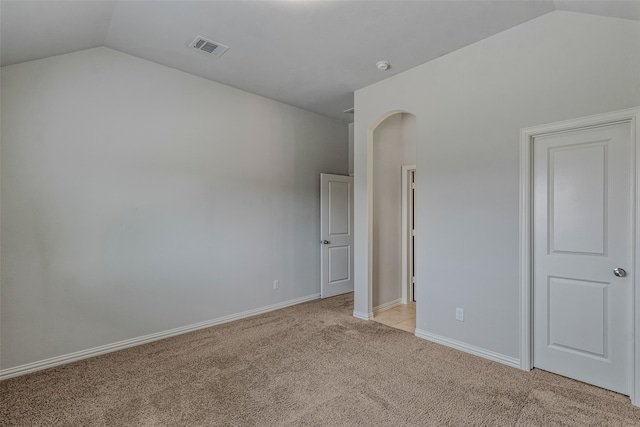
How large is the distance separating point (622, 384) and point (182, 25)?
14.4ft

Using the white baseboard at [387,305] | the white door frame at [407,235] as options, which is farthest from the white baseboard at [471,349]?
the white door frame at [407,235]

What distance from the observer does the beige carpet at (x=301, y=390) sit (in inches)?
78.6

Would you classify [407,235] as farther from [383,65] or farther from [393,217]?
[383,65]

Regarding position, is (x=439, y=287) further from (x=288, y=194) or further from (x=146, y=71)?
(x=146, y=71)

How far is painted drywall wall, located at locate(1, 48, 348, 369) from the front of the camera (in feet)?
8.55

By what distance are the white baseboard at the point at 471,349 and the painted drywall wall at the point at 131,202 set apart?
204cm

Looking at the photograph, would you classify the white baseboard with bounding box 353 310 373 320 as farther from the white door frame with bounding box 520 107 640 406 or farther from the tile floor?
the white door frame with bounding box 520 107 640 406

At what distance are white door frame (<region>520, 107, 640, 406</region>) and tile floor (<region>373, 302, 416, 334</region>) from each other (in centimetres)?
119

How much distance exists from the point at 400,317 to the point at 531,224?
2.00 metres

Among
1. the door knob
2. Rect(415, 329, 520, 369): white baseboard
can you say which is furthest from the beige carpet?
the door knob

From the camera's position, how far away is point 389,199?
4387 millimetres

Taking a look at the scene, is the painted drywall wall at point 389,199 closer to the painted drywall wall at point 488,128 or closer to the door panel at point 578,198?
the painted drywall wall at point 488,128

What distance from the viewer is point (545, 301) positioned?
2.56m

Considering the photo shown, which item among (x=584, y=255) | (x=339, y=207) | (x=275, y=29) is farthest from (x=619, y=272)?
(x=339, y=207)
